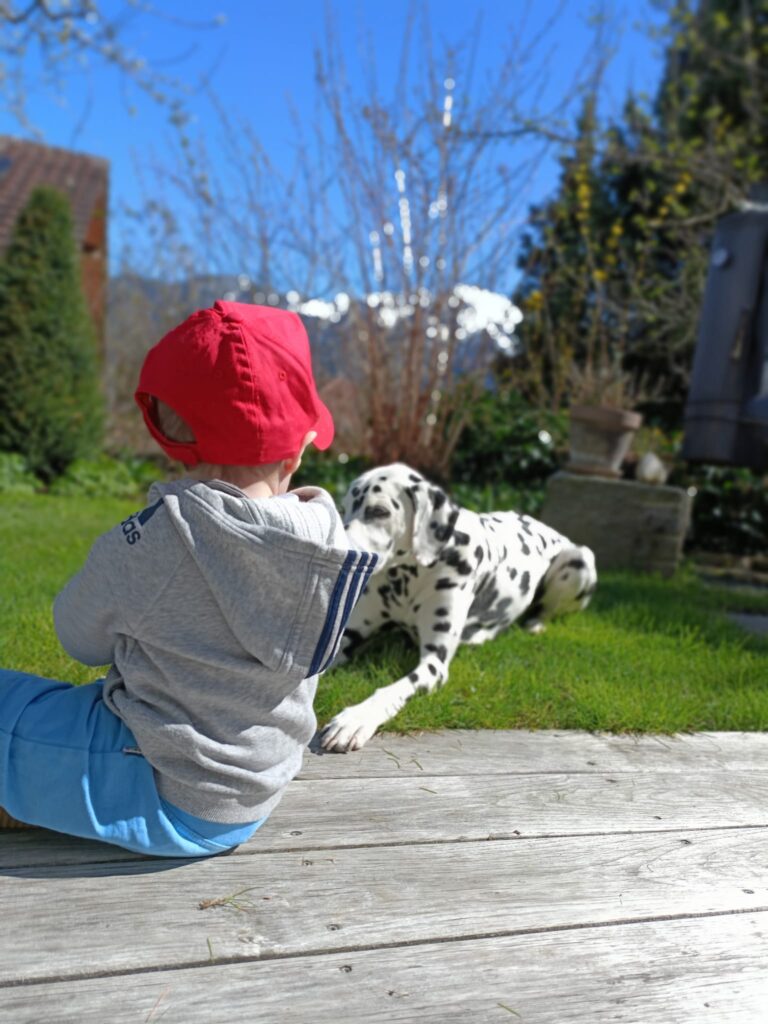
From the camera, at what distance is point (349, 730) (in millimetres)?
2607

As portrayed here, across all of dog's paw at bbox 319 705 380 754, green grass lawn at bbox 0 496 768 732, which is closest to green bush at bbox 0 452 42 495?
green grass lawn at bbox 0 496 768 732

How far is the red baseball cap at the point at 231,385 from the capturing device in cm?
171

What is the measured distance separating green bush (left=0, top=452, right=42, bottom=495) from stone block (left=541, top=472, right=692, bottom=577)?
5.74m

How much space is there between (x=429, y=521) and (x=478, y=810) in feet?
4.36

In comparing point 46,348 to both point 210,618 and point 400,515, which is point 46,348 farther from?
point 210,618

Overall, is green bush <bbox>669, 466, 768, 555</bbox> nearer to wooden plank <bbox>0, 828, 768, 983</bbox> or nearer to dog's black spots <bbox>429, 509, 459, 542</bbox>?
dog's black spots <bbox>429, 509, 459, 542</bbox>

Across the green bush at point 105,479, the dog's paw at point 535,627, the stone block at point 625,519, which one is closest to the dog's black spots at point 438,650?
the dog's paw at point 535,627

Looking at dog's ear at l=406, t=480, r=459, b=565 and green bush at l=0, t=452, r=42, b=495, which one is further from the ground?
dog's ear at l=406, t=480, r=459, b=565

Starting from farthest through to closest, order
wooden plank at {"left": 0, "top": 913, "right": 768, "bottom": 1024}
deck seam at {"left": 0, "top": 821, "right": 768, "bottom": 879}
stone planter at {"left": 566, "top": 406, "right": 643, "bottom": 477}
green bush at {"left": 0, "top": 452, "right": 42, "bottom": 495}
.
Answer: green bush at {"left": 0, "top": 452, "right": 42, "bottom": 495} → stone planter at {"left": 566, "top": 406, "right": 643, "bottom": 477} → deck seam at {"left": 0, "top": 821, "right": 768, "bottom": 879} → wooden plank at {"left": 0, "top": 913, "right": 768, "bottom": 1024}

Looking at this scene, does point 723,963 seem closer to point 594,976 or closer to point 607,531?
point 594,976

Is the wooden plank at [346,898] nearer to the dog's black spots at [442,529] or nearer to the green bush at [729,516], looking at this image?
the dog's black spots at [442,529]

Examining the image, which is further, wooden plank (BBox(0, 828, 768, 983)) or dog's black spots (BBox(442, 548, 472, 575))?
dog's black spots (BBox(442, 548, 472, 575))

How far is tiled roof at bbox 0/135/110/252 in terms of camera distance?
1728cm

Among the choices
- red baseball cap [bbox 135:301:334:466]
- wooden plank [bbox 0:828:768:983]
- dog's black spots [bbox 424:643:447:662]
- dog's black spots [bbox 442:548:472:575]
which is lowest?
wooden plank [bbox 0:828:768:983]
